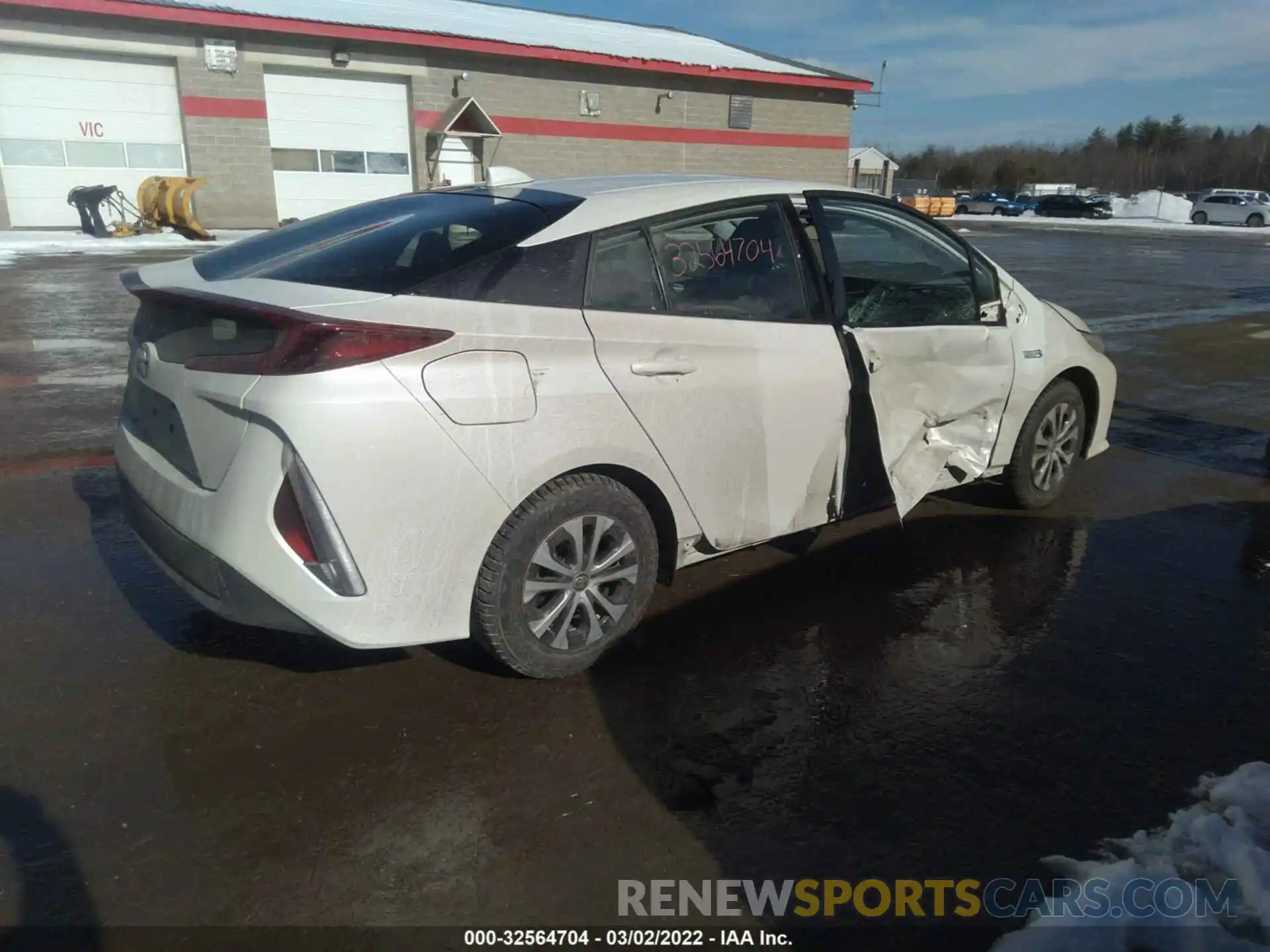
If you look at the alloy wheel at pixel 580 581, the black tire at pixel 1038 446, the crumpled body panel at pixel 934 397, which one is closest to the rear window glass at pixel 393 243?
the alloy wheel at pixel 580 581

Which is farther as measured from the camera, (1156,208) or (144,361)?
(1156,208)

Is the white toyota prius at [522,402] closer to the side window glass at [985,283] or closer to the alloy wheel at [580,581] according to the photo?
the alloy wheel at [580,581]

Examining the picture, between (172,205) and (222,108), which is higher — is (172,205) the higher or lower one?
the lower one

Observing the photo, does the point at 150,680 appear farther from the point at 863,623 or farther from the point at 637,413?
the point at 863,623

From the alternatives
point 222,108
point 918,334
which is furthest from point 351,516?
point 222,108

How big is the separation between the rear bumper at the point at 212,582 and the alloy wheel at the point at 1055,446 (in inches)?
145

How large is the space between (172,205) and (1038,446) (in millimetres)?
21105

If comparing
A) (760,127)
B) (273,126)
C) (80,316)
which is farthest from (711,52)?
(80,316)

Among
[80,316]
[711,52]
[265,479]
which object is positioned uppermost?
[711,52]

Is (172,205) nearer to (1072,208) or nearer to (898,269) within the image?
(898,269)

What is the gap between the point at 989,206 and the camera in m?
57.9

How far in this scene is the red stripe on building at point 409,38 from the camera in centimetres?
2096

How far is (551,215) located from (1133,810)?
2508 millimetres

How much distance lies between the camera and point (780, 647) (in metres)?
3.52
